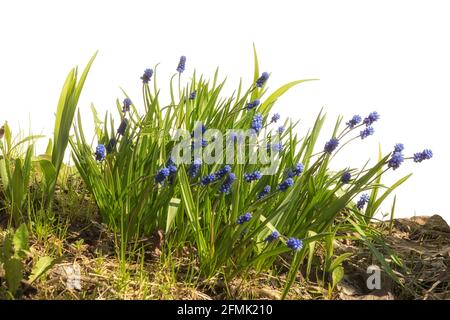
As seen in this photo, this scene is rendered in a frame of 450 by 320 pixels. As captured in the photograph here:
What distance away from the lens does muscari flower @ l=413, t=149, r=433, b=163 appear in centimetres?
429

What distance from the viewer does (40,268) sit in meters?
4.07

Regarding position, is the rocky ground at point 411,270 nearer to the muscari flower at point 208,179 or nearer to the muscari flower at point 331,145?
the muscari flower at point 331,145

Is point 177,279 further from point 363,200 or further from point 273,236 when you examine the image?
point 363,200

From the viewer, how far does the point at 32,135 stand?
5059 millimetres

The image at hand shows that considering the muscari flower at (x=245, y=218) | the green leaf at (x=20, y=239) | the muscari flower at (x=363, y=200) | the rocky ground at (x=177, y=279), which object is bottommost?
the rocky ground at (x=177, y=279)

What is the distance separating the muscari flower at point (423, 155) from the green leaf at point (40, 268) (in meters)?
2.00

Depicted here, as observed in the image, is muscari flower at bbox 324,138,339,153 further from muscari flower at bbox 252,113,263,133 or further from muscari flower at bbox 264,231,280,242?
muscari flower at bbox 264,231,280,242

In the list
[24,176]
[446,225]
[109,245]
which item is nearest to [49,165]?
[24,176]

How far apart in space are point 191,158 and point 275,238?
0.68 m

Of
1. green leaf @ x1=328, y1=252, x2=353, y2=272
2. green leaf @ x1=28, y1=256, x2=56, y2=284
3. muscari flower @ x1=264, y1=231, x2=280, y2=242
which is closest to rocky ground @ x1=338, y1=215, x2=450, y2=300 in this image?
green leaf @ x1=328, y1=252, x2=353, y2=272

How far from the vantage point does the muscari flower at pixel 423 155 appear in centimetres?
429

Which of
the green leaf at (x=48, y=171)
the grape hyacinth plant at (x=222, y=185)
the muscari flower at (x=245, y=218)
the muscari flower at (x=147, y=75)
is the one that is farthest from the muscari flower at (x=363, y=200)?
the green leaf at (x=48, y=171)

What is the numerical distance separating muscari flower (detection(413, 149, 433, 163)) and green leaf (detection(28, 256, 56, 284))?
200 cm
